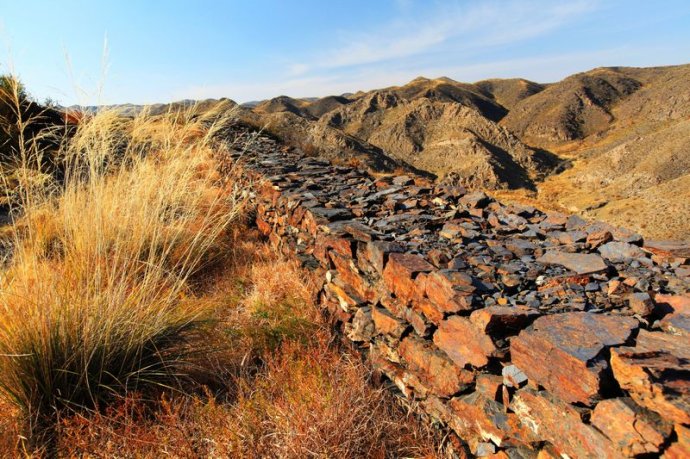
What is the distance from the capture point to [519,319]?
1.57 m

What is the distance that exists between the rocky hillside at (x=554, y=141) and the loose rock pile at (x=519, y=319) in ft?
22.7

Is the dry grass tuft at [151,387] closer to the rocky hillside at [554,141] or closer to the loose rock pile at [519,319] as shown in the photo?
the loose rock pile at [519,319]

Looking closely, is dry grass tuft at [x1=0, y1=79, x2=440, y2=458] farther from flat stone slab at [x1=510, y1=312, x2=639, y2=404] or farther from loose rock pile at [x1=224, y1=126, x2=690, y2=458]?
flat stone slab at [x1=510, y1=312, x2=639, y2=404]

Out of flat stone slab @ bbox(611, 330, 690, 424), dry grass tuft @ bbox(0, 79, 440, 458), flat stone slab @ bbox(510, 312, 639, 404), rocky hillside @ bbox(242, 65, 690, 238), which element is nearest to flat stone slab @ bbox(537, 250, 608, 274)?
flat stone slab @ bbox(510, 312, 639, 404)

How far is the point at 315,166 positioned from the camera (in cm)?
510

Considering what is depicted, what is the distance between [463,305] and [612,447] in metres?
0.69

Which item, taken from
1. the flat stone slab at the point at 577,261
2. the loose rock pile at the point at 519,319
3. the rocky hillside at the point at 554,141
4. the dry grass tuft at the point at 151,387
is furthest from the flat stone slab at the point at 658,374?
the rocky hillside at the point at 554,141

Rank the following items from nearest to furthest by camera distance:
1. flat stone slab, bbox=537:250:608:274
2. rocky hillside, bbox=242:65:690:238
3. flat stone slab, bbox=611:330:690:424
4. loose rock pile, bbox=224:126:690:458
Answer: flat stone slab, bbox=611:330:690:424 < loose rock pile, bbox=224:126:690:458 < flat stone slab, bbox=537:250:608:274 < rocky hillside, bbox=242:65:690:238

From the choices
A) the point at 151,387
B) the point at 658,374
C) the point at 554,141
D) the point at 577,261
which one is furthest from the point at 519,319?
the point at 554,141

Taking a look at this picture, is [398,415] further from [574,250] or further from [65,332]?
[65,332]

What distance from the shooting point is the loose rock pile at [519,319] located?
4.03 feet

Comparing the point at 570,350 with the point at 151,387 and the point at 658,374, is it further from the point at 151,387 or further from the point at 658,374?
the point at 151,387

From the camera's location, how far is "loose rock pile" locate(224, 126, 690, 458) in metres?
1.23

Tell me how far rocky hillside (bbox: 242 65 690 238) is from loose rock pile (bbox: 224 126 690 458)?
693 cm
